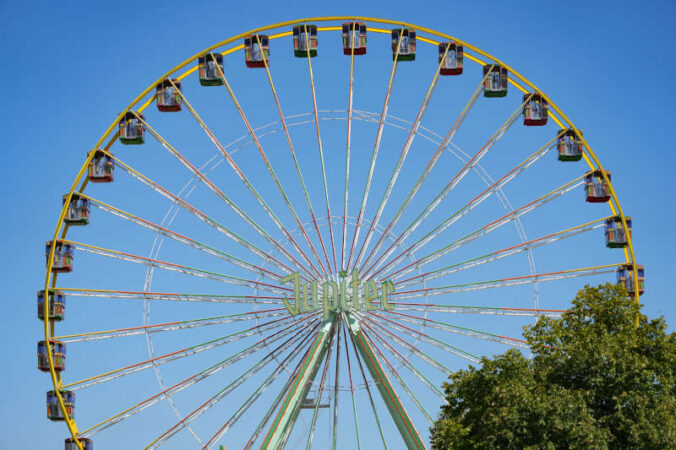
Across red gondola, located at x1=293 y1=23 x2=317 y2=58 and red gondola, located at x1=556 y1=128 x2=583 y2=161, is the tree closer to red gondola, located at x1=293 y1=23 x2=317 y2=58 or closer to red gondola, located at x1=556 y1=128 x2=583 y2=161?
red gondola, located at x1=556 y1=128 x2=583 y2=161

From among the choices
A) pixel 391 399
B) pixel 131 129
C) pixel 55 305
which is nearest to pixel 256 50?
pixel 131 129

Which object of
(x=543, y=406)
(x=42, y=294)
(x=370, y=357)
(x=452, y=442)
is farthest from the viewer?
Answer: (x=42, y=294)

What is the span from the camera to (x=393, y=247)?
4978cm

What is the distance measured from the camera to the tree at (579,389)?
42.0 m

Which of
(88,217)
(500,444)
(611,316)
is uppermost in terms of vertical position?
(88,217)

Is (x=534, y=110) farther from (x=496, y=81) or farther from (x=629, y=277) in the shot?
(x=629, y=277)

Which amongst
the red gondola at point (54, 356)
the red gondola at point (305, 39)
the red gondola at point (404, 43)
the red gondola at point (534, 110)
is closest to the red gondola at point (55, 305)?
the red gondola at point (54, 356)

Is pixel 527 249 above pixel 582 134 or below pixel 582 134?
below

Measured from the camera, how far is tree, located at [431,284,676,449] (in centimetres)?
4200

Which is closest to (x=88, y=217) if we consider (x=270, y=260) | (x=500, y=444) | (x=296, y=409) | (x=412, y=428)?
(x=270, y=260)

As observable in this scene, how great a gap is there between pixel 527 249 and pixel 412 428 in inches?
305

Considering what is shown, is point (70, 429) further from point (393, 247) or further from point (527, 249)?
point (527, 249)

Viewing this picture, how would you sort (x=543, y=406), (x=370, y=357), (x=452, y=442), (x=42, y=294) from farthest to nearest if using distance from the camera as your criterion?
(x=42, y=294)
(x=370, y=357)
(x=452, y=442)
(x=543, y=406)

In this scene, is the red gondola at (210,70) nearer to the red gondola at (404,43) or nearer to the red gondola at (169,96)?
the red gondola at (169,96)
